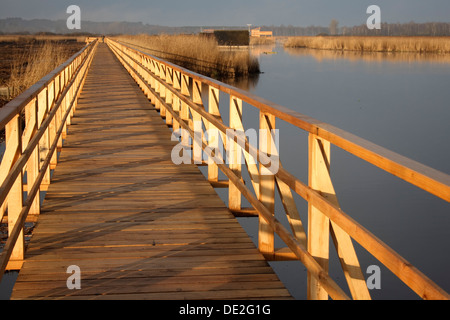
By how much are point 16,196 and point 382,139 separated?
1316cm

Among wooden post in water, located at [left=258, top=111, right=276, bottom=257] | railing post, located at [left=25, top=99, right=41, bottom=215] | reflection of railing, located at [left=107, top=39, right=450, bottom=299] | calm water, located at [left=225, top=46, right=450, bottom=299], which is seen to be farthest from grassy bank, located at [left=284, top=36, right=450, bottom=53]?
wooden post in water, located at [left=258, top=111, right=276, bottom=257]

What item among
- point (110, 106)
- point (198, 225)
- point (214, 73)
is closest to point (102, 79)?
point (110, 106)

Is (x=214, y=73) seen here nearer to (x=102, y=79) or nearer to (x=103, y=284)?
(x=102, y=79)

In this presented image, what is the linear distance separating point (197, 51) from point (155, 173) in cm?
2188

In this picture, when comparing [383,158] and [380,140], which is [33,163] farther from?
[380,140]

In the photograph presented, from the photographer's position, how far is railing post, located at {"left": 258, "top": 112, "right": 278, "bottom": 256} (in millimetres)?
3658

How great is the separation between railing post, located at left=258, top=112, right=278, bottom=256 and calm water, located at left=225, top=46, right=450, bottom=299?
2291 mm

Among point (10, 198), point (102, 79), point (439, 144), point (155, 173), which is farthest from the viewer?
point (102, 79)

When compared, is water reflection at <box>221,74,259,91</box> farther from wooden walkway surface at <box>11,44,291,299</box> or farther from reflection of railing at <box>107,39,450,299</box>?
reflection of railing at <box>107,39,450,299</box>

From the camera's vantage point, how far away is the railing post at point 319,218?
2.79 metres

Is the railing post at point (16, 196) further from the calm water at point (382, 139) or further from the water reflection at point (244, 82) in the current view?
the water reflection at point (244, 82)

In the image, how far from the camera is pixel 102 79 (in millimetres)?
18344

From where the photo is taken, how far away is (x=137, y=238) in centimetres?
407

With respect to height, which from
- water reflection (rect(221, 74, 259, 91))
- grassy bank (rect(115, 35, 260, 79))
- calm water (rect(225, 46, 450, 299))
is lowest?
calm water (rect(225, 46, 450, 299))
